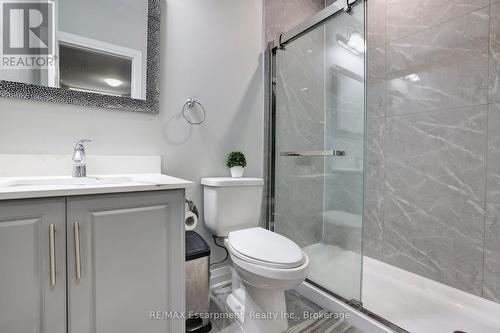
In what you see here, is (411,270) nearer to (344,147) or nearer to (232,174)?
(344,147)

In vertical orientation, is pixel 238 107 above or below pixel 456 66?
below

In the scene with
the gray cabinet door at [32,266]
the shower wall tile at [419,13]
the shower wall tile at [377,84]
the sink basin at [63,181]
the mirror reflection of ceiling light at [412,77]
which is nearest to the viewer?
the gray cabinet door at [32,266]

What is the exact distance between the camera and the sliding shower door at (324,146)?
143cm

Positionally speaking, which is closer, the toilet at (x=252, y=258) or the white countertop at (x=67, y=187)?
the white countertop at (x=67, y=187)

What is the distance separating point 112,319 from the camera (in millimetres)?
874

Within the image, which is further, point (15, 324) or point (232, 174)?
point (232, 174)

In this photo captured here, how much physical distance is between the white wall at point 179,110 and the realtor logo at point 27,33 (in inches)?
7.9

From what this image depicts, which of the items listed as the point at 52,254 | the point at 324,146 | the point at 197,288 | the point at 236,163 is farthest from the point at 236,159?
the point at 52,254

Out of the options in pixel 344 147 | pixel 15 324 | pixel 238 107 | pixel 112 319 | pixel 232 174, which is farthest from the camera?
pixel 238 107

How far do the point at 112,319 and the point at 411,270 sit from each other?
186 cm

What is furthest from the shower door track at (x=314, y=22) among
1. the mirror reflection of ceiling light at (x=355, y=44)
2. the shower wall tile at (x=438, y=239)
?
the shower wall tile at (x=438, y=239)

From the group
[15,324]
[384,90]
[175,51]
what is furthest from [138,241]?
[384,90]

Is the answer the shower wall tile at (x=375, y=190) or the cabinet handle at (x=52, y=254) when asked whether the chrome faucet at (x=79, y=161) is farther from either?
the shower wall tile at (x=375, y=190)

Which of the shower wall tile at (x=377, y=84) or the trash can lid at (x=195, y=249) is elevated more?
the shower wall tile at (x=377, y=84)
